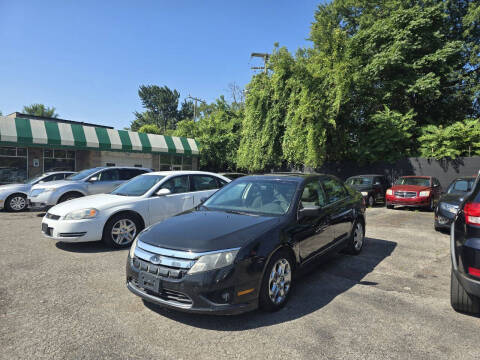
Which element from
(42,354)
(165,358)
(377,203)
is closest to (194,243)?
(165,358)

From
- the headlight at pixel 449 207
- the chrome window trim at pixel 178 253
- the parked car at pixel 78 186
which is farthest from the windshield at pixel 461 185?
the parked car at pixel 78 186

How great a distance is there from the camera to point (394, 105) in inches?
840

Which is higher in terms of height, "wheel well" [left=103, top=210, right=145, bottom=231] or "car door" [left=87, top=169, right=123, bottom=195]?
"car door" [left=87, top=169, right=123, bottom=195]

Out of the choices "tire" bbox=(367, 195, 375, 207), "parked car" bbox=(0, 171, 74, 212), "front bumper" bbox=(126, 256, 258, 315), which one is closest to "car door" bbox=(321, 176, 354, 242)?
"front bumper" bbox=(126, 256, 258, 315)

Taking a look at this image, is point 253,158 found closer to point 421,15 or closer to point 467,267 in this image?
point 421,15

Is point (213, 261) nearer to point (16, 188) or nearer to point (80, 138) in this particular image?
point (16, 188)

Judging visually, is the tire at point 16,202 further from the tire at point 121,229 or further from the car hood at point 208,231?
the car hood at point 208,231

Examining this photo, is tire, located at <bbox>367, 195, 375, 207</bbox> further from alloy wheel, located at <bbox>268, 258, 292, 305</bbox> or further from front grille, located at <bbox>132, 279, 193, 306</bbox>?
front grille, located at <bbox>132, 279, 193, 306</bbox>

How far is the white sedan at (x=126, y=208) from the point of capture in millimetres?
5664

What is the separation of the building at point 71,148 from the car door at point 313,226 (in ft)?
63.2

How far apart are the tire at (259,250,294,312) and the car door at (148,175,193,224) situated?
3754mm

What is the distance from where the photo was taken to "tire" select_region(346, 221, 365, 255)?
214 inches

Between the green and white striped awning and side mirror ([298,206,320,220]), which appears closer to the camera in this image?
side mirror ([298,206,320,220])

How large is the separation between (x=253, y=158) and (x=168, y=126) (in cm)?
6048
